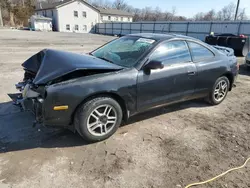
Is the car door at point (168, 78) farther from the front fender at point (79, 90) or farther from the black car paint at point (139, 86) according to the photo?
A: the front fender at point (79, 90)

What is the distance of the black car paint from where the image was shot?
2.83 m

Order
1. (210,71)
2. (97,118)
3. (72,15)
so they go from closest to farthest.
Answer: (97,118) → (210,71) → (72,15)

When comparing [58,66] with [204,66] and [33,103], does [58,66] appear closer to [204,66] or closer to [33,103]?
[33,103]

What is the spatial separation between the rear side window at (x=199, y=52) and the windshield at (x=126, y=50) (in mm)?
909

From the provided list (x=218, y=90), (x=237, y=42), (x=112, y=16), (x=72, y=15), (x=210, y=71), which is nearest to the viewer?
(x=210, y=71)

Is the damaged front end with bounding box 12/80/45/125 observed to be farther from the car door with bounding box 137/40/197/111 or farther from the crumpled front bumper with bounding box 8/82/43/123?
the car door with bounding box 137/40/197/111

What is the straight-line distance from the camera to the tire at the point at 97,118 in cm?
298

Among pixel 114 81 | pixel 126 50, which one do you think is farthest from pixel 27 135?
pixel 126 50

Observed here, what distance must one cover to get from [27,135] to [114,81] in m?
1.62

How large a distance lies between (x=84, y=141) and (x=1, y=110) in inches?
80.2

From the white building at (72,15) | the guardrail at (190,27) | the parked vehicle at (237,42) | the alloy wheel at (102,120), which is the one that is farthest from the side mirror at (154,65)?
the white building at (72,15)

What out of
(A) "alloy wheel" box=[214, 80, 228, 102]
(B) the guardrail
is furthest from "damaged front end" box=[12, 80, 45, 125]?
(B) the guardrail

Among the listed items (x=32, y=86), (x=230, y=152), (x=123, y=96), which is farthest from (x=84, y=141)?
(x=230, y=152)

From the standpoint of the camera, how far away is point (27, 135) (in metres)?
3.37
